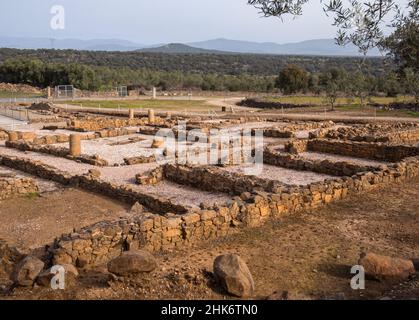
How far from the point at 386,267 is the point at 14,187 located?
1060 centimetres

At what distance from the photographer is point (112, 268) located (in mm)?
6879

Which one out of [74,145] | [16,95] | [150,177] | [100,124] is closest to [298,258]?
[150,177]

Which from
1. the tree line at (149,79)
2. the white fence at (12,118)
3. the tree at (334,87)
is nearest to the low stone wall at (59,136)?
the white fence at (12,118)

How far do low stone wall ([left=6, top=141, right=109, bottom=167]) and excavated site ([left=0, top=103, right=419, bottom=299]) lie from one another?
97 millimetres

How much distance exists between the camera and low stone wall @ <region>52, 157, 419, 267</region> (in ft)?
26.6

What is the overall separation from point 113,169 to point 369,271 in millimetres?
12181

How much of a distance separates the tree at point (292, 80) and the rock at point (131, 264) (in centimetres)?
6248

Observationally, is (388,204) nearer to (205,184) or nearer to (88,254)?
(205,184)

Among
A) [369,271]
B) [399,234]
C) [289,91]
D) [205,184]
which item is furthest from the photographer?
[289,91]

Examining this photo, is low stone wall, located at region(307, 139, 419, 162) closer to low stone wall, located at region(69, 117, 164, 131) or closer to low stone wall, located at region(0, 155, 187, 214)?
low stone wall, located at region(0, 155, 187, 214)

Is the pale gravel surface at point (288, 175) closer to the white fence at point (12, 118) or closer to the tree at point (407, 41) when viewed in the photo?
the tree at point (407, 41)

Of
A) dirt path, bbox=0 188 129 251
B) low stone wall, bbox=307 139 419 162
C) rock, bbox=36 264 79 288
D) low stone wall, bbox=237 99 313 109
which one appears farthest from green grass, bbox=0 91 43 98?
rock, bbox=36 264 79 288

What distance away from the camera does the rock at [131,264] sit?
6828mm
